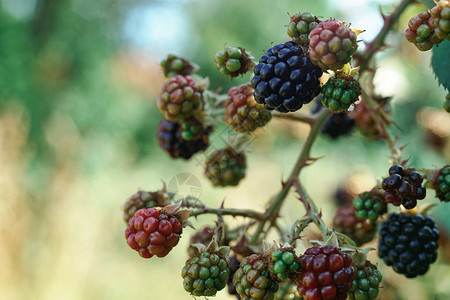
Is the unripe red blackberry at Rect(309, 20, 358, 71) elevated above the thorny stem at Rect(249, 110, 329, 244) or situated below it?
above

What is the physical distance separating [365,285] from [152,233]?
1.62ft

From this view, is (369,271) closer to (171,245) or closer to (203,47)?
(171,245)

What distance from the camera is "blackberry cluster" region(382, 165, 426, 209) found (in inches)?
36.7

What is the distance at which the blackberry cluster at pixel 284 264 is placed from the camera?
0.85 m

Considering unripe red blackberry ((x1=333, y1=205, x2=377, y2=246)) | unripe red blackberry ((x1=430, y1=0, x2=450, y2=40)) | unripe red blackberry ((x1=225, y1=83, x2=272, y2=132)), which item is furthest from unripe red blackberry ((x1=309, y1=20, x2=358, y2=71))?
unripe red blackberry ((x1=333, y1=205, x2=377, y2=246))

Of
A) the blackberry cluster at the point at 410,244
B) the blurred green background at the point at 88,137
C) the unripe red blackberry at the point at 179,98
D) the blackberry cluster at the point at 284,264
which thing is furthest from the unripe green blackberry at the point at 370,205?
the blurred green background at the point at 88,137

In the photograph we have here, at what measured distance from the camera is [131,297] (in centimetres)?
700

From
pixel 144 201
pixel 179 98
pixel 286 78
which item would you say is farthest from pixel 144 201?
pixel 286 78

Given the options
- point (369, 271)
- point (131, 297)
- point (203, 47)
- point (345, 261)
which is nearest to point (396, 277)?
point (369, 271)

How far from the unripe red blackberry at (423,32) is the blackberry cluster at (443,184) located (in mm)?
344

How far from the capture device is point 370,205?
43.7 inches

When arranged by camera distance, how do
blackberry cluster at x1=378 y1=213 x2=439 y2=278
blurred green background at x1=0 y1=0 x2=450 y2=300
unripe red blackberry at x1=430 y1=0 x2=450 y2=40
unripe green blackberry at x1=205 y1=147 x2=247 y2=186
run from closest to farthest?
unripe red blackberry at x1=430 y1=0 x2=450 y2=40 < blackberry cluster at x1=378 y1=213 x2=439 y2=278 < unripe green blackberry at x1=205 y1=147 x2=247 y2=186 < blurred green background at x1=0 y1=0 x2=450 y2=300

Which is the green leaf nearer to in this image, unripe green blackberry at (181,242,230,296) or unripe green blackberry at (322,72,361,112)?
unripe green blackberry at (322,72,361,112)

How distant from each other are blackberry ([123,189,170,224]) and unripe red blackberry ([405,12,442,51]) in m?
0.72
